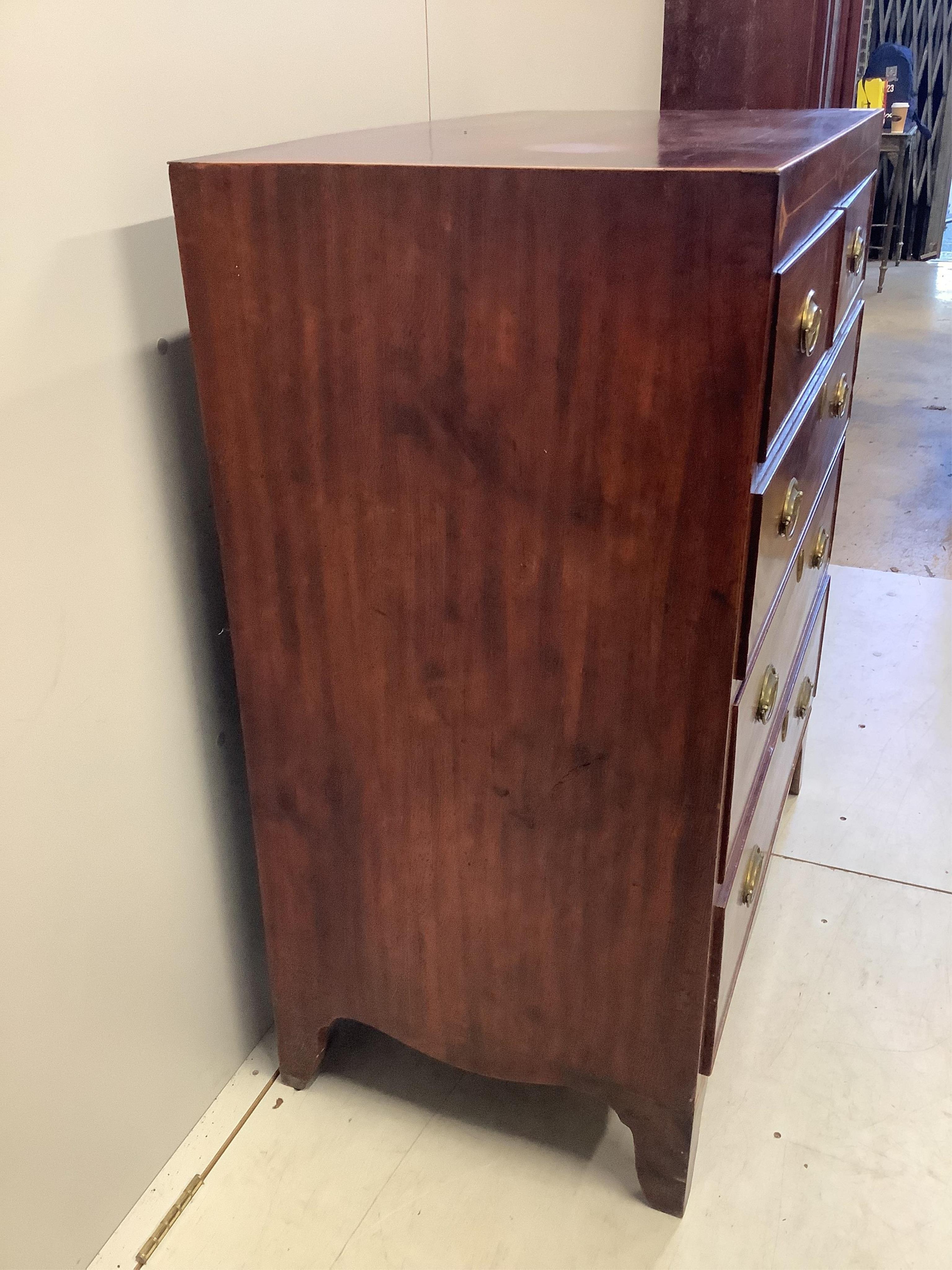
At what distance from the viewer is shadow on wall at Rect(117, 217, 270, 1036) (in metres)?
0.99

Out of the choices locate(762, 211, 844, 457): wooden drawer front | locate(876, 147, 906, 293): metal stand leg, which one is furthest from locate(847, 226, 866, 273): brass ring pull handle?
locate(876, 147, 906, 293): metal stand leg

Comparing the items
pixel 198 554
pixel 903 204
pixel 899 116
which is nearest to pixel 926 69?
pixel 903 204

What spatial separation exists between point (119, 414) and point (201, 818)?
46 cm

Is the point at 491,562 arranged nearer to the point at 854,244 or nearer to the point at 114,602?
the point at 114,602

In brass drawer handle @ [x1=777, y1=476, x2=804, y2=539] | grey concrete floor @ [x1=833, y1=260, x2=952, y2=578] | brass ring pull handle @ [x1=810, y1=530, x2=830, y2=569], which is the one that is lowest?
grey concrete floor @ [x1=833, y1=260, x2=952, y2=578]

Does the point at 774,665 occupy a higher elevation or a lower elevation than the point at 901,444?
higher

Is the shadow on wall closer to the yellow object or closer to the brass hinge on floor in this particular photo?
the brass hinge on floor

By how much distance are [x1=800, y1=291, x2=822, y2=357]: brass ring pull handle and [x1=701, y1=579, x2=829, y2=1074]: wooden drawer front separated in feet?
1.57

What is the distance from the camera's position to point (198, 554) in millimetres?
1113

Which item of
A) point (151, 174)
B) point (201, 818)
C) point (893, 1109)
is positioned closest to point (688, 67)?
point (151, 174)

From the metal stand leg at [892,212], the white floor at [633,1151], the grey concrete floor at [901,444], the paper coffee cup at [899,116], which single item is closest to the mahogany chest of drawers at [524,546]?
the white floor at [633,1151]

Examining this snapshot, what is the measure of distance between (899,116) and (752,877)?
5938mm

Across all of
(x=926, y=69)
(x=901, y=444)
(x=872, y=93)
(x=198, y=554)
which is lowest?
(x=901, y=444)

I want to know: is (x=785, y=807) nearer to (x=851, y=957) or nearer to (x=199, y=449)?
(x=851, y=957)
